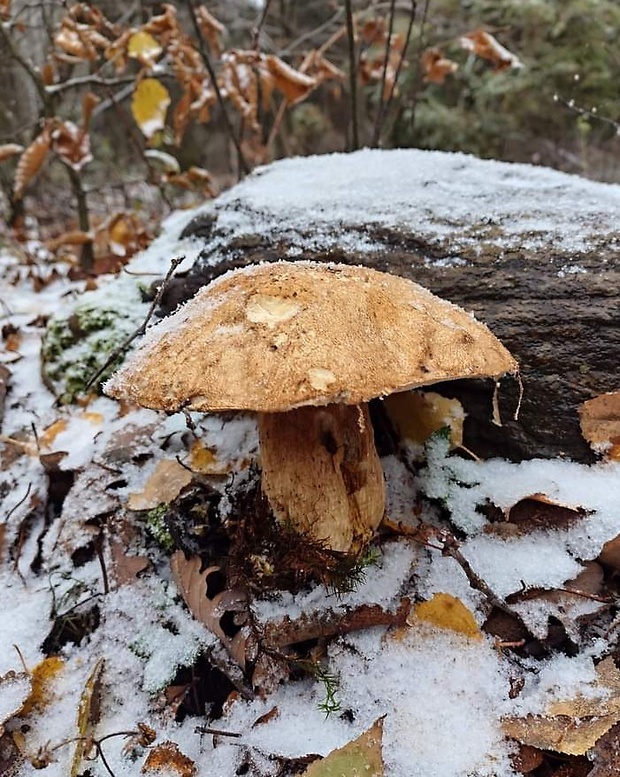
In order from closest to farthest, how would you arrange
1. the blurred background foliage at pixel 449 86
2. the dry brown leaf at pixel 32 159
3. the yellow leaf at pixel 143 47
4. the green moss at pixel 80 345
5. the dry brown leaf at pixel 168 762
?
the dry brown leaf at pixel 168 762 → the green moss at pixel 80 345 → the yellow leaf at pixel 143 47 → the dry brown leaf at pixel 32 159 → the blurred background foliage at pixel 449 86

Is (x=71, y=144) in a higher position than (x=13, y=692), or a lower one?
higher

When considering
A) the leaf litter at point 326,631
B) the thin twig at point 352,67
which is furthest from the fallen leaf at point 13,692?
the thin twig at point 352,67

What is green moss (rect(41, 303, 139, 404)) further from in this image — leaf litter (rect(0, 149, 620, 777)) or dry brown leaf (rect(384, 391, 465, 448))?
dry brown leaf (rect(384, 391, 465, 448))

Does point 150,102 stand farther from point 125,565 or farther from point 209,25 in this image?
point 125,565

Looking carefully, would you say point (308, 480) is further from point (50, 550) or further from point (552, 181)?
point (552, 181)

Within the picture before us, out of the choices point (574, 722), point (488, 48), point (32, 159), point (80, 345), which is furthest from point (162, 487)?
point (488, 48)

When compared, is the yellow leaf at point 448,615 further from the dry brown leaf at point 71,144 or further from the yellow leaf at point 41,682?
the dry brown leaf at point 71,144
